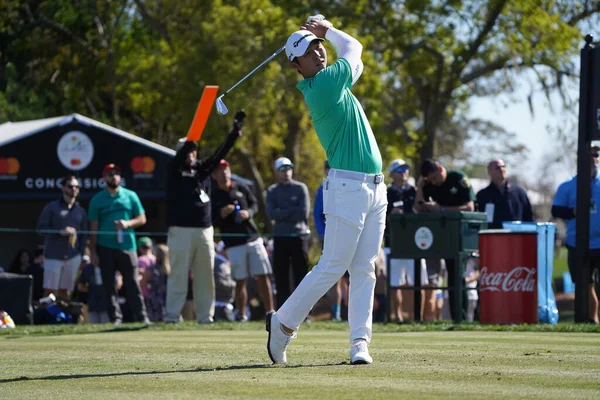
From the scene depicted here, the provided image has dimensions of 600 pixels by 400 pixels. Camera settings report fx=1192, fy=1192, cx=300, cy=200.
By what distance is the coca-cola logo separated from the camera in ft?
44.7

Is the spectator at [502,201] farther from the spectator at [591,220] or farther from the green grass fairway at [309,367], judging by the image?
the green grass fairway at [309,367]

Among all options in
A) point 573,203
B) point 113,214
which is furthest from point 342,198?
point 113,214

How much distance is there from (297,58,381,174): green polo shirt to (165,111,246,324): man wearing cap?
21.7ft

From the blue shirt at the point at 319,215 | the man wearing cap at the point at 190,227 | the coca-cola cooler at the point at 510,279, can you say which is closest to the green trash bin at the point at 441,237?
the coca-cola cooler at the point at 510,279

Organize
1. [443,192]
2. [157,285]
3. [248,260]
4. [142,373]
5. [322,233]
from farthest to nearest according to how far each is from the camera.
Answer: [157,285] → [248,260] → [322,233] → [443,192] → [142,373]

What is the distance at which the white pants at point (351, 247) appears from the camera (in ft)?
26.0

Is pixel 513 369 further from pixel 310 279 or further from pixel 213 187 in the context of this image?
pixel 213 187

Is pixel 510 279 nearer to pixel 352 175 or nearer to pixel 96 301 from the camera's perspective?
pixel 352 175

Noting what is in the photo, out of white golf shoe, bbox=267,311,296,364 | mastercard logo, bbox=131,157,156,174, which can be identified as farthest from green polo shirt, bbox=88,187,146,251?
white golf shoe, bbox=267,311,296,364

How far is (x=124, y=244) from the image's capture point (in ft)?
51.7

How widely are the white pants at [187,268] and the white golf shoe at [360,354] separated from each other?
6.99 meters

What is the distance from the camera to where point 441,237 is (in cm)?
1448

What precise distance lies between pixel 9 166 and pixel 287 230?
7315 millimetres

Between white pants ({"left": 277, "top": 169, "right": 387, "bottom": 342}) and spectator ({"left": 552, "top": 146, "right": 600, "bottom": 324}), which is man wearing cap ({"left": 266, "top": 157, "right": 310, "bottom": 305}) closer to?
spectator ({"left": 552, "top": 146, "right": 600, "bottom": 324})
